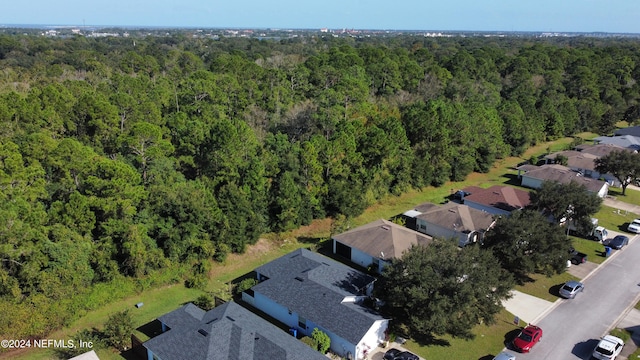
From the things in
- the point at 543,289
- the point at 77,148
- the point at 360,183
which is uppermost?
the point at 77,148

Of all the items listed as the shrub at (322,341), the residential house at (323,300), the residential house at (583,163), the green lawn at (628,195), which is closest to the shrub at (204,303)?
the residential house at (323,300)

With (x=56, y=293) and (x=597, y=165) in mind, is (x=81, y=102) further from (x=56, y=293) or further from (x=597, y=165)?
(x=597, y=165)

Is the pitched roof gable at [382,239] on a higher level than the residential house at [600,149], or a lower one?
lower

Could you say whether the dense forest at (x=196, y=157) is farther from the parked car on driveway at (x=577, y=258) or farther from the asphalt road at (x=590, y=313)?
the asphalt road at (x=590, y=313)

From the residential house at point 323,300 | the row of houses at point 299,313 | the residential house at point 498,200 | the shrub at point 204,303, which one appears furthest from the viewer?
the residential house at point 498,200

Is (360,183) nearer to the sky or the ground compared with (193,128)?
nearer to the ground

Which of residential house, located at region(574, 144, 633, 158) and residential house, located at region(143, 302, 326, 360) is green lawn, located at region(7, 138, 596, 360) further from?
residential house, located at region(574, 144, 633, 158)

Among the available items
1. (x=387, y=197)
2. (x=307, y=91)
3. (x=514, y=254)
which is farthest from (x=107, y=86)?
(x=514, y=254)
